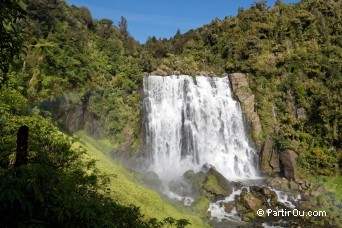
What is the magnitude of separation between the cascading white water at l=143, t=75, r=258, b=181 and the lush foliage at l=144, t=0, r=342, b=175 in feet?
13.0

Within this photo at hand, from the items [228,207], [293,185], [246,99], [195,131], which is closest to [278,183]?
[293,185]

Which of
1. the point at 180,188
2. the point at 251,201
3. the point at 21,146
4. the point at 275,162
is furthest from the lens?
the point at 275,162

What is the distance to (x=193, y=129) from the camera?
33594mm

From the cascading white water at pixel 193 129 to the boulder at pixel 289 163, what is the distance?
9.51ft

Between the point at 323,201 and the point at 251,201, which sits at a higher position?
the point at 251,201

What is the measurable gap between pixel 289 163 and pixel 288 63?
1446 cm

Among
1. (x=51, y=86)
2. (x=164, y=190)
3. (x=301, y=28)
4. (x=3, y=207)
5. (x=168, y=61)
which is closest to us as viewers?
(x=3, y=207)

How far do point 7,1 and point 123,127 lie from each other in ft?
90.9

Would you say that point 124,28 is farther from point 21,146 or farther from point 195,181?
point 21,146

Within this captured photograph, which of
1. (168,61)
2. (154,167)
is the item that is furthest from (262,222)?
(168,61)

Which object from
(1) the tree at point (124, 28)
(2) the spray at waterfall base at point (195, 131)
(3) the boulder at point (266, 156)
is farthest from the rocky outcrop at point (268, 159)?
(1) the tree at point (124, 28)

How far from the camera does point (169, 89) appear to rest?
34781 millimetres

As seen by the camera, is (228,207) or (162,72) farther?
(162,72)

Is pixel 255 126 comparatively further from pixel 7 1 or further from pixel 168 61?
pixel 7 1
